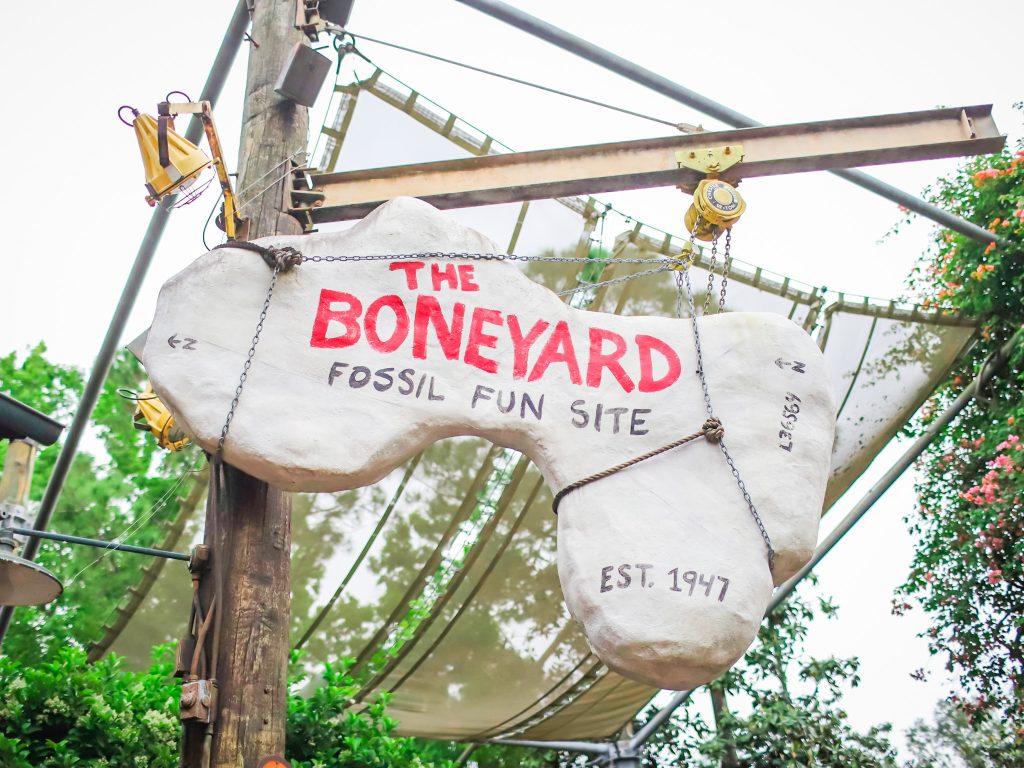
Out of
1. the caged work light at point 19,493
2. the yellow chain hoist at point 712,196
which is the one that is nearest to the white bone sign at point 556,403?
the yellow chain hoist at point 712,196

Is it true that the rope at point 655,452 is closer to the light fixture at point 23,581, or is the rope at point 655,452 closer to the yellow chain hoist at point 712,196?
the yellow chain hoist at point 712,196

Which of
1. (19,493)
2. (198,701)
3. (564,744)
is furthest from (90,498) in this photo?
(198,701)

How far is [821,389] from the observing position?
310 centimetres

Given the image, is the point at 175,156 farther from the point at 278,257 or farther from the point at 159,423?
the point at 159,423

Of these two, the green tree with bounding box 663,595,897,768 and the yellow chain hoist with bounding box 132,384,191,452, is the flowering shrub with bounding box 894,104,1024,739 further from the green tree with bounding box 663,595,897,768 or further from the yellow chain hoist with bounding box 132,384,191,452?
the yellow chain hoist with bounding box 132,384,191,452

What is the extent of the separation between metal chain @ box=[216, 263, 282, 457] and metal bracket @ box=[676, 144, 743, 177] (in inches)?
61.2

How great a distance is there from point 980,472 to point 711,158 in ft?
23.2

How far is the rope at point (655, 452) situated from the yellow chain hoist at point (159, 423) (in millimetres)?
2077

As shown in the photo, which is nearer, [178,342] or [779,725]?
[178,342]

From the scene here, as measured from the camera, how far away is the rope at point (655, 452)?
2885 millimetres

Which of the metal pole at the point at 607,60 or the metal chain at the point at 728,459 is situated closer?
the metal chain at the point at 728,459

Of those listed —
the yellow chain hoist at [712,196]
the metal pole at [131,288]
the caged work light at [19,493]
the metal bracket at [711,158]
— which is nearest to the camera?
the yellow chain hoist at [712,196]

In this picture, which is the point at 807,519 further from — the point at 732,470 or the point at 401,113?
the point at 401,113

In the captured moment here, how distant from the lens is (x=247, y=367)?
2.86 metres
